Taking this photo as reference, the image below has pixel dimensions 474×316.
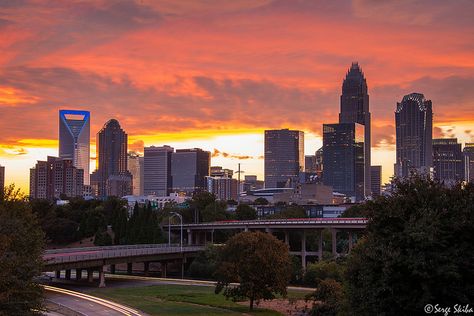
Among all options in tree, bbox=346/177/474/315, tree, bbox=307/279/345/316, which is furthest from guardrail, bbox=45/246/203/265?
tree, bbox=346/177/474/315

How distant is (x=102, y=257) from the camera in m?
114

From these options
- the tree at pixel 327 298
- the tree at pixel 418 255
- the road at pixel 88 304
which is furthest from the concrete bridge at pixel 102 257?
the tree at pixel 418 255

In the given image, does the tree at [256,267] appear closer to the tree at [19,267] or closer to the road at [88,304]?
the road at [88,304]

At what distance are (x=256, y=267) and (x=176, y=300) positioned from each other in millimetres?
16253

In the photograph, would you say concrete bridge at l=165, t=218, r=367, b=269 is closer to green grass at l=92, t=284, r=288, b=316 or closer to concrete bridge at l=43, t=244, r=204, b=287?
concrete bridge at l=43, t=244, r=204, b=287

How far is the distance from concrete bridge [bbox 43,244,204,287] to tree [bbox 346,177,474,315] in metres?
55.5

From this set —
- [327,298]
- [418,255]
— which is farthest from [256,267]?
[418,255]

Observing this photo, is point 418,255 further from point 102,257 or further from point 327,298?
point 102,257

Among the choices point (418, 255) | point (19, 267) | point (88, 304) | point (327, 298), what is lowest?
point (88, 304)

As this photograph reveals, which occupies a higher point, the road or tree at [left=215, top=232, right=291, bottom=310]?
tree at [left=215, top=232, right=291, bottom=310]

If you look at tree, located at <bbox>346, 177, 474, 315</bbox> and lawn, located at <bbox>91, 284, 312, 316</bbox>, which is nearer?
tree, located at <bbox>346, 177, 474, 315</bbox>

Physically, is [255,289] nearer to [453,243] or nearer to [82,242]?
[453,243]

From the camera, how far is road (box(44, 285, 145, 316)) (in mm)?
72562

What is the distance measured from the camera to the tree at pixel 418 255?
3841 centimetres
